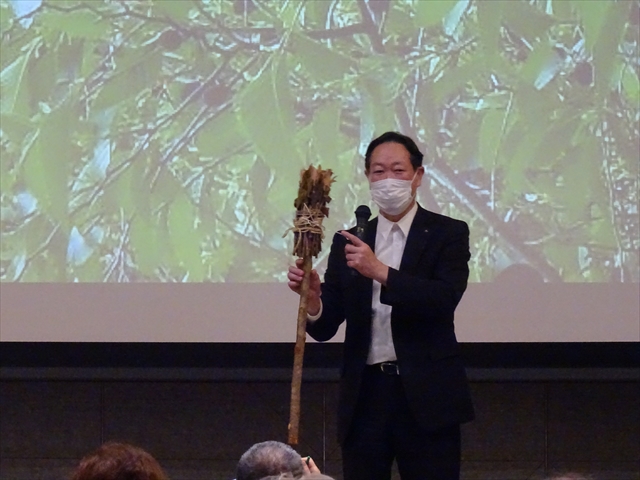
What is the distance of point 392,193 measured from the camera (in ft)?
7.93

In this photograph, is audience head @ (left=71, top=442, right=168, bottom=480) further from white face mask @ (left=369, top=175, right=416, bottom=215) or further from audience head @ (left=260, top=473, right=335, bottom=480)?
white face mask @ (left=369, top=175, right=416, bottom=215)

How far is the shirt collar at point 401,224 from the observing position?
8.13ft

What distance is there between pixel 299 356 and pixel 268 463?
639 mm

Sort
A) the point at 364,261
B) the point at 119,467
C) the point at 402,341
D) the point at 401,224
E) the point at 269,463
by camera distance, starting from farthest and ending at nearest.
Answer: the point at 401,224, the point at 402,341, the point at 364,261, the point at 269,463, the point at 119,467

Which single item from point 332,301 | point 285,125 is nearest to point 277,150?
point 285,125

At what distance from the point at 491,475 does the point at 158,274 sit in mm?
1558

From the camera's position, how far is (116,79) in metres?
3.51

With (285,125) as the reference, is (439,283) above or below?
below

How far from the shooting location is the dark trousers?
7.79ft

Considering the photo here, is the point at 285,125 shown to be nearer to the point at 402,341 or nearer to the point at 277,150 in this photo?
the point at 277,150

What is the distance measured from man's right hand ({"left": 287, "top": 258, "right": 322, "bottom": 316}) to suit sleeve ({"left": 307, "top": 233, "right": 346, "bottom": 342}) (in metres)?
0.04

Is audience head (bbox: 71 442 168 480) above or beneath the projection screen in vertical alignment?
beneath

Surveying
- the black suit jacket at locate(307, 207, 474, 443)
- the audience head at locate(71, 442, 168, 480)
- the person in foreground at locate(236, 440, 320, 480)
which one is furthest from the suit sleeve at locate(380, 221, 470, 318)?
the audience head at locate(71, 442, 168, 480)

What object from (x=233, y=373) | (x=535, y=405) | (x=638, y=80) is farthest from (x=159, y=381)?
(x=638, y=80)
